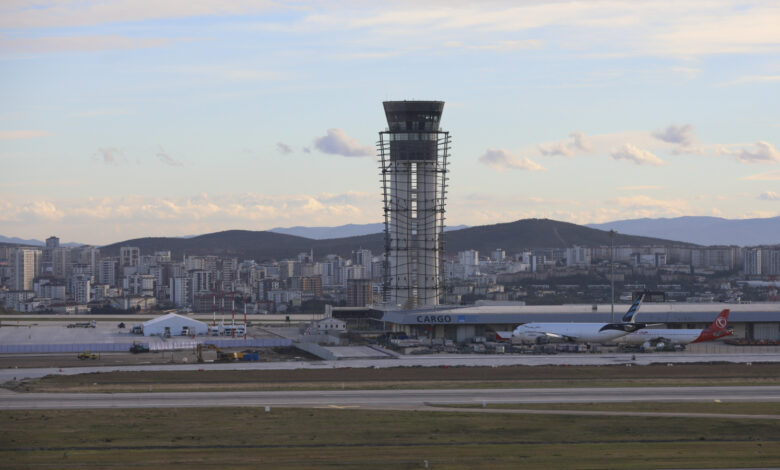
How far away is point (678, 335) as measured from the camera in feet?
360

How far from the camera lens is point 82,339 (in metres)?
127

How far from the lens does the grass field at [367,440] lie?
46.6 meters

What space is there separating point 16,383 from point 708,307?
269 feet

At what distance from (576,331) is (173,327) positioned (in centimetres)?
5289

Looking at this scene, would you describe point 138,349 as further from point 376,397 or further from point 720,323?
point 720,323

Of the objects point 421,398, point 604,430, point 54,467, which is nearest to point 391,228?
point 421,398

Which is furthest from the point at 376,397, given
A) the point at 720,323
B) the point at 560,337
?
the point at 720,323

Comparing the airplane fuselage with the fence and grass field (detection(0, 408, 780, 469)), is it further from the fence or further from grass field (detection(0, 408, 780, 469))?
grass field (detection(0, 408, 780, 469))

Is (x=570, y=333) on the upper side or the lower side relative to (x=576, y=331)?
lower

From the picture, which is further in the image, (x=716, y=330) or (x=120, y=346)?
(x=120, y=346)

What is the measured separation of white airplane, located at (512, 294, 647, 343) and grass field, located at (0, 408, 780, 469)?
53.2 meters

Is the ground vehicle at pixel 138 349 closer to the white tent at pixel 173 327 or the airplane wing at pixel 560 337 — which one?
the white tent at pixel 173 327

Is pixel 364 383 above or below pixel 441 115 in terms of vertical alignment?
below

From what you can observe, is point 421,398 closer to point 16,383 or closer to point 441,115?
point 16,383
